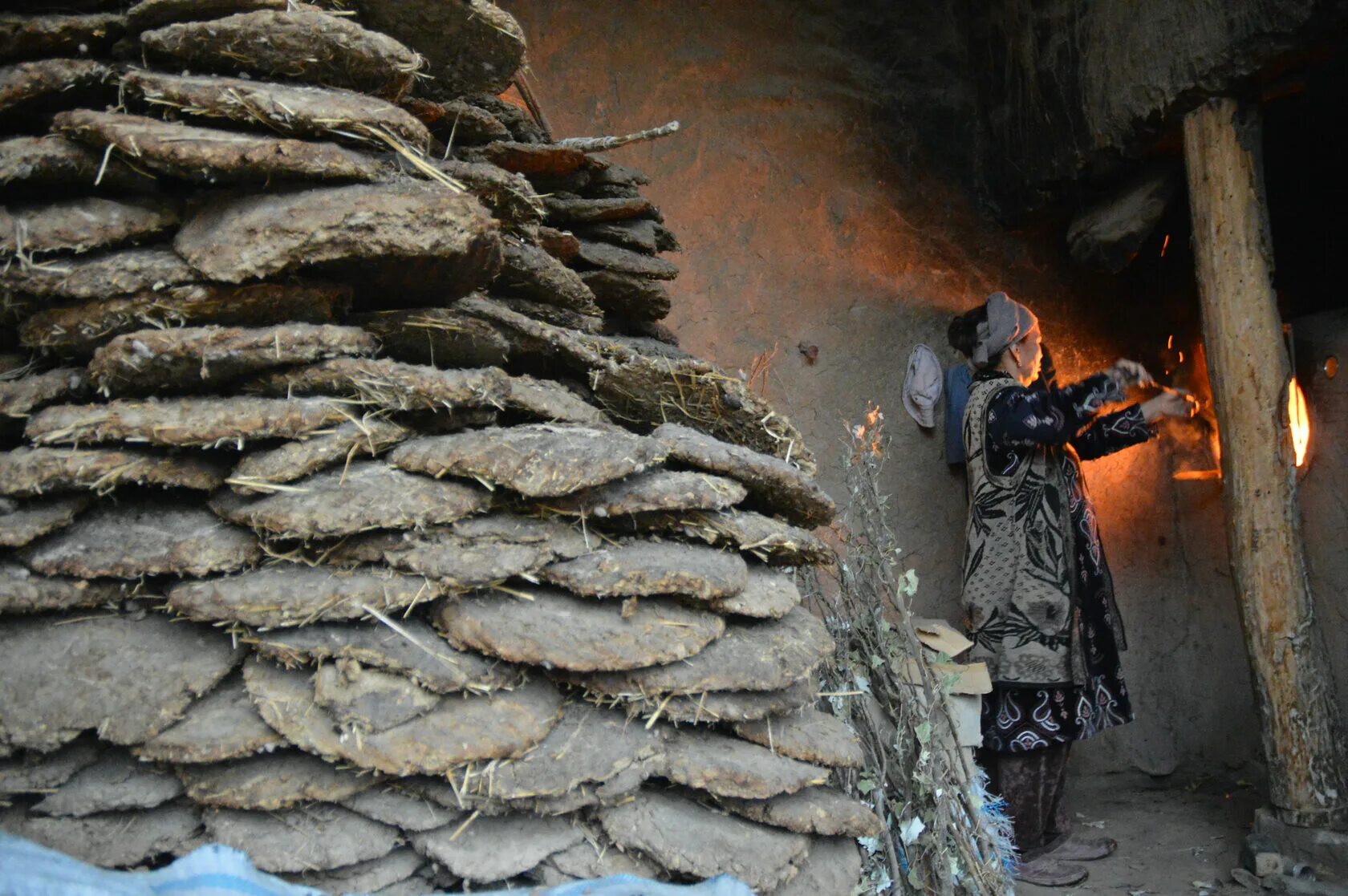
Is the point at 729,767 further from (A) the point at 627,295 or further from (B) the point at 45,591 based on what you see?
(A) the point at 627,295

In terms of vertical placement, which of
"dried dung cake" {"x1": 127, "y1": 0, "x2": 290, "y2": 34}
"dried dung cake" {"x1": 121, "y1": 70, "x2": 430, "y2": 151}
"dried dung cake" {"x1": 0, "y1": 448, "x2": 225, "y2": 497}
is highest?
"dried dung cake" {"x1": 127, "y1": 0, "x2": 290, "y2": 34}

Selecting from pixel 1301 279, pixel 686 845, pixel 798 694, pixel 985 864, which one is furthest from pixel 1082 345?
pixel 686 845

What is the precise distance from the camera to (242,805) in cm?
160

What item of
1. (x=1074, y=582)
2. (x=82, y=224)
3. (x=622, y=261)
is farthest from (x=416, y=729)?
(x=1074, y=582)

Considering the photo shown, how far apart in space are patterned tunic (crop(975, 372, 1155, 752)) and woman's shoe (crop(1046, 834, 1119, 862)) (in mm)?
455

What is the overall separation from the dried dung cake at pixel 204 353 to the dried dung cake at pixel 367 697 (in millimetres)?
527

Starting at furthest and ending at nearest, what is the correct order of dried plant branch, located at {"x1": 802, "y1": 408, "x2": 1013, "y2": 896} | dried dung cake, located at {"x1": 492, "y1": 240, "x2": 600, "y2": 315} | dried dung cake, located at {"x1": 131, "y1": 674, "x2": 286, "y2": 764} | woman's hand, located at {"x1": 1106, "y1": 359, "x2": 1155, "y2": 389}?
woman's hand, located at {"x1": 1106, "y1": 359, "x2": 1155, "y2": 389} < dried dung cake, located at {"x1": 492, "y1": 240, "x2": 600, "y2": 315} < dried plant branch, located at {"x1": 802, "y1": 408, "x2": 1013, "y2": 896} < dried dung cake, located at {"x1": 131, "y1": 674, "x2": 286, "y2": 764}

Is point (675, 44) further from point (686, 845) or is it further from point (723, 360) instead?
point (686, 845)

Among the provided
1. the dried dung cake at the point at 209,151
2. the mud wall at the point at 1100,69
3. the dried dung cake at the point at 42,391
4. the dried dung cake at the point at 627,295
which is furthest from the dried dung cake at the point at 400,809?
the mud wall at the point at 1100,69

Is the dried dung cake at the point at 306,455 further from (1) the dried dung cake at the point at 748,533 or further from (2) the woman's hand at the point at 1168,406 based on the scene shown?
(2) the woman's hand at the point at 1168,406

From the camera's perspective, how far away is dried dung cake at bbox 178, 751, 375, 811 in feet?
5.24

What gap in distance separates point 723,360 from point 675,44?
1235 millimetres

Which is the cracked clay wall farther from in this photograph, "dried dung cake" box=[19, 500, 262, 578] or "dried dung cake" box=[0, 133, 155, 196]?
"dried dung cake" box=[19, 500, 262, 578]

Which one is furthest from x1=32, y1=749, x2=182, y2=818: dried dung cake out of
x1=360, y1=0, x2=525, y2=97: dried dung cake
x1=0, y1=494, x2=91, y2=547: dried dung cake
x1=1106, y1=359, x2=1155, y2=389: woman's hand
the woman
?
x1=1106, y1=359, x2=1155, y2=389: woman's hand
